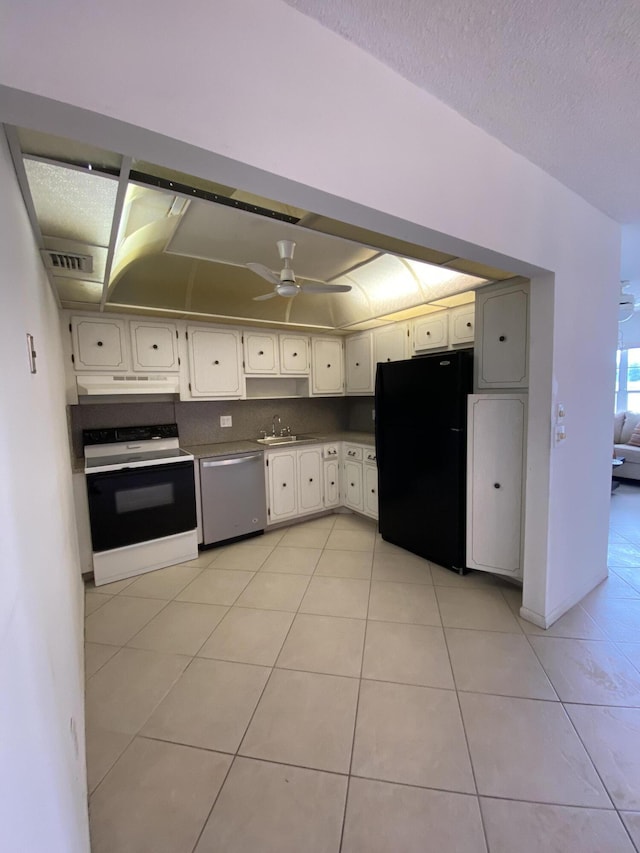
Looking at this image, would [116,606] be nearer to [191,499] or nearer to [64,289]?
[191,499]

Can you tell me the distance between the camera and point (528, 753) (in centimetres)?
142

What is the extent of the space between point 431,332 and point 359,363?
105cm

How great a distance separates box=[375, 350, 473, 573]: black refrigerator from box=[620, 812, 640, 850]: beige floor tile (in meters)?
1.54

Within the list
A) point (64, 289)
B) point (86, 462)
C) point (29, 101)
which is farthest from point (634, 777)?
point (64, 289)

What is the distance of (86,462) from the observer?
2867mm

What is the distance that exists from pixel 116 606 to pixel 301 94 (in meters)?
2.95

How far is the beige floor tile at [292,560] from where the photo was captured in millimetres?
2920

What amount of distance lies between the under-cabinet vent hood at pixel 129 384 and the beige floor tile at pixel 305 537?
5.83 feet

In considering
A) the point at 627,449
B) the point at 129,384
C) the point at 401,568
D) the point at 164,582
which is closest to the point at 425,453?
the point at 401,568

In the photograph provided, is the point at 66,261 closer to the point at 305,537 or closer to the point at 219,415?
the point at 219,415

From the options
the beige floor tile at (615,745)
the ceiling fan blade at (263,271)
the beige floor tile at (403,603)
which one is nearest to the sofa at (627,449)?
the beige floor tile at (403,603)

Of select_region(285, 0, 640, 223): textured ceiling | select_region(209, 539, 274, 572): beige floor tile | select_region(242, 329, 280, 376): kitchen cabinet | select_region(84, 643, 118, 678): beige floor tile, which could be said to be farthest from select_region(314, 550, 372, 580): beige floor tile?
select_region(285, 0, 640, 223): textured ceiling

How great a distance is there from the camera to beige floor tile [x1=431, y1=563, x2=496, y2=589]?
263cm

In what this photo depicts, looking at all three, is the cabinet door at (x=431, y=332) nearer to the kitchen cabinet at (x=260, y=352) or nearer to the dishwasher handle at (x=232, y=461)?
the kitchen cabinet at (x=260, y=352)
